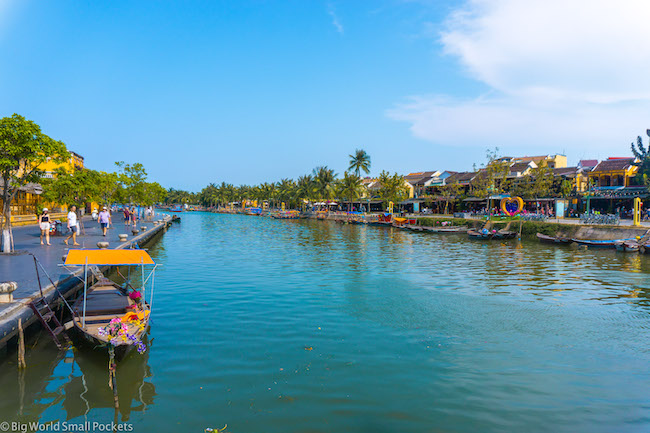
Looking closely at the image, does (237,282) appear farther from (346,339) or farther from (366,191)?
(366,191)

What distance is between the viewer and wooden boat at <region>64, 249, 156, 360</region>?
9156 mm

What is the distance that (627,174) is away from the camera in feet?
198

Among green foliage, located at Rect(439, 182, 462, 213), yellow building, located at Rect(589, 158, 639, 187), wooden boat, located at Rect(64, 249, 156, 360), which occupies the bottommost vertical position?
wooden boat, located at Rect(64, 249, 156, 360)

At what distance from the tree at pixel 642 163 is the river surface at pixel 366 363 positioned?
45.2 meters

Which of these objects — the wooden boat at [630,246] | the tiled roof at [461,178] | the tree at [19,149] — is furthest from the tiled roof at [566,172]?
the tree at [19,149]

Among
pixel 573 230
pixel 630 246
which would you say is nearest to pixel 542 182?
pixel 573 230

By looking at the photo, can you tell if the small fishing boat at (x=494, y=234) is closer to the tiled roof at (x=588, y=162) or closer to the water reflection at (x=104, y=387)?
the tiled roof at (x=588, y=162)

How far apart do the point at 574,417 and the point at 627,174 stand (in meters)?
67.4

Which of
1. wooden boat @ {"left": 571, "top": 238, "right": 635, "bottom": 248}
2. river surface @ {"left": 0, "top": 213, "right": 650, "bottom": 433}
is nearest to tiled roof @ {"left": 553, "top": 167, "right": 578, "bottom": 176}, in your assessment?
wooden boat @ {"left": 571, "top": 238, "right": 635, "bottom": 248}

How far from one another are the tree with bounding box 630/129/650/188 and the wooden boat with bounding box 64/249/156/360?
6220 centimetres

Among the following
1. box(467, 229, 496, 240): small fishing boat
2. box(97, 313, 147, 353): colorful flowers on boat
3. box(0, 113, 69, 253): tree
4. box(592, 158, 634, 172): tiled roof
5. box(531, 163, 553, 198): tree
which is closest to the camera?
box(97, 313, 147, 353): colorful flowers on boat

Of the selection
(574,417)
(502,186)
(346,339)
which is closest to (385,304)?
(346,339)

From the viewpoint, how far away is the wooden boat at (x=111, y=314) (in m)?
9.16

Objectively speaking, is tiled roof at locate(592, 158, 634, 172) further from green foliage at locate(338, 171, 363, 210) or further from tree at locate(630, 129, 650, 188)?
green foliage at locate(338, 171, 363, 210)
